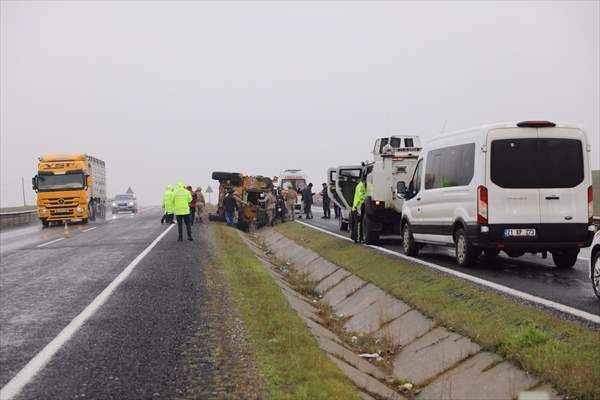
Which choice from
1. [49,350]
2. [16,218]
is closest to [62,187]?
[16,218]

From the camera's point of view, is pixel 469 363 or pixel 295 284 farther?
pixel 295 284

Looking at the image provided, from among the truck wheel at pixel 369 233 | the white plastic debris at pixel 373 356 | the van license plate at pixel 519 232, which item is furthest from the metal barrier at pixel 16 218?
the white plastic debris at pixel 373 356

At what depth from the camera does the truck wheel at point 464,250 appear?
1250 centimetres

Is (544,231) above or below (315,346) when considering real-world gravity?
above

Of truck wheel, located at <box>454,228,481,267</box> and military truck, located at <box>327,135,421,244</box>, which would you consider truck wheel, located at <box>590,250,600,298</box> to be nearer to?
truck wheel, located at <box>454,228,481,267</box>

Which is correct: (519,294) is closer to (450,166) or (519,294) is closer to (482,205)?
(482,205)

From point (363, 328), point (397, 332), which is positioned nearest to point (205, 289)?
point (363, 328)

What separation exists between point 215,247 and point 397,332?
11101 mm

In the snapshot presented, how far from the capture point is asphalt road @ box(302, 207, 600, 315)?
940 centimetres

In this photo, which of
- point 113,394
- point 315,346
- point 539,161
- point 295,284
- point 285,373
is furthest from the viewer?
point 295,284

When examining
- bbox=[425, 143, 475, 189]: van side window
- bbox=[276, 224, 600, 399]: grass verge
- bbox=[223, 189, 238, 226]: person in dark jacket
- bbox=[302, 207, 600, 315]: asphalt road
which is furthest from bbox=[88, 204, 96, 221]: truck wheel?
bbox=[425, 143, 475, 189]: van side window

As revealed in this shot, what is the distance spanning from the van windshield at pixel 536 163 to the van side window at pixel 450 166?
58cm

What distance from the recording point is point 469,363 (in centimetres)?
725

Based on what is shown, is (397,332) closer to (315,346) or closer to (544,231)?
(315,346)
